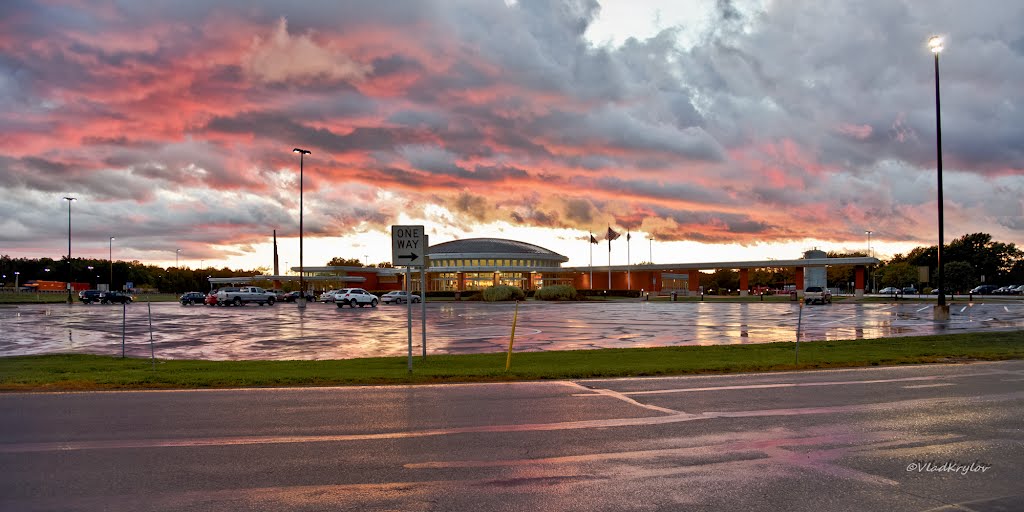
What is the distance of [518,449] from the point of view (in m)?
7.62

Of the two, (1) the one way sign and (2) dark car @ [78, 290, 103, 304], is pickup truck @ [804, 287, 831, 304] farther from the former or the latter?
(2) dark car @ [78, 290, 103, 304]

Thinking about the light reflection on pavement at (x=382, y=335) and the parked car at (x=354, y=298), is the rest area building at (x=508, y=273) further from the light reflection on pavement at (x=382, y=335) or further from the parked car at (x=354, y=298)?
the light reflection on pavement at (x=382, y=335)

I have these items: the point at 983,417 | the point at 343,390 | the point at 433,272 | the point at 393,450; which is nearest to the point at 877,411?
the point at 983,417

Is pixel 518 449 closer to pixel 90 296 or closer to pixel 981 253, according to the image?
pixel 90 296

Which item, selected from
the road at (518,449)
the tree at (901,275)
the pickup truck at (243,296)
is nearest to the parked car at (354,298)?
the pickup truck at (243,296)

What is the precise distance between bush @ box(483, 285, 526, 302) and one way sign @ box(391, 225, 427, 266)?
56.2m

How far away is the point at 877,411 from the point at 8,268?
20311 cm

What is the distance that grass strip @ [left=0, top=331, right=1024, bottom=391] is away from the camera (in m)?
13.2

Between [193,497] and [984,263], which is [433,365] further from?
[984,263]

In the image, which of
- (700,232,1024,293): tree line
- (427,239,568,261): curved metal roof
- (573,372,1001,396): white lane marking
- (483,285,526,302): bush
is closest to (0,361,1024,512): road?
(573,372,1001,396): white lane marking

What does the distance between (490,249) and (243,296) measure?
61.8 metres

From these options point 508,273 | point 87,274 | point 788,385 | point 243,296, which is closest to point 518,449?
point 788,385

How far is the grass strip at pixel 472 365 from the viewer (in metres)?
13.2

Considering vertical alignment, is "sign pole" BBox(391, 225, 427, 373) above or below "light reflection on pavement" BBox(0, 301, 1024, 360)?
above
